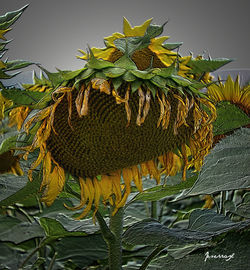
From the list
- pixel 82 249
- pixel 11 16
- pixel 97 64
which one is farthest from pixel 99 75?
pixel 82 249

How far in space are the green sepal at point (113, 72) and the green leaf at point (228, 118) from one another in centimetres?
12

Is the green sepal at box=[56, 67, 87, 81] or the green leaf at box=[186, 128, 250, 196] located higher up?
the green sepal at box=[56, 67, 87, 81]

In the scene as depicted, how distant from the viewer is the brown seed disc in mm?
391

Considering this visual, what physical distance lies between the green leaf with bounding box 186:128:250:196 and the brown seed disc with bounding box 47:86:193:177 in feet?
0.19

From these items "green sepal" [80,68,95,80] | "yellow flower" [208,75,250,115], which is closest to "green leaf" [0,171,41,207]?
"green sepal" [80,68,95,80]

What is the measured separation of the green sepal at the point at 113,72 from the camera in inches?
14.7

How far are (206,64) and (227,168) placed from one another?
0.14m

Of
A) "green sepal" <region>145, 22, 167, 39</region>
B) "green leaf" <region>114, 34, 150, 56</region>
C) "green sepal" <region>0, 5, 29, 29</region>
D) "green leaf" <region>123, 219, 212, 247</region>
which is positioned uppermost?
Result: "green sepal" <region>0, 5, 29, 29</region>

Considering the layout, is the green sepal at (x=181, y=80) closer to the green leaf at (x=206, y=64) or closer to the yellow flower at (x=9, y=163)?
the green leaf at (x=206, y=64)

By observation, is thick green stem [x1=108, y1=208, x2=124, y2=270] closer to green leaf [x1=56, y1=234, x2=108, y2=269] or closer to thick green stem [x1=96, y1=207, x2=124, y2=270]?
thick green stem [x1=96, y1=207, x2=124, y2=270]

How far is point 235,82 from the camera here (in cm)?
60

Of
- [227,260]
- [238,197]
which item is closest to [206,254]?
[227,260]

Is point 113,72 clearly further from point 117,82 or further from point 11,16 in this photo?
point 11,16

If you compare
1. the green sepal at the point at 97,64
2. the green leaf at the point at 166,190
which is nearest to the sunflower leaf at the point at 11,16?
the green sepal at the point at 97,64
